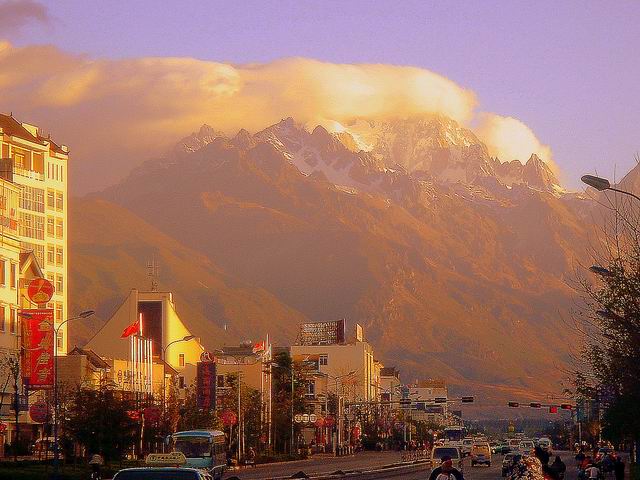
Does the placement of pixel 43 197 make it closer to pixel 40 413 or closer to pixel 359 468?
pixel 359 468

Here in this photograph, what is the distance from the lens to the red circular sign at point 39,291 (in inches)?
3863

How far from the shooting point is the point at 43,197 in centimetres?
14762

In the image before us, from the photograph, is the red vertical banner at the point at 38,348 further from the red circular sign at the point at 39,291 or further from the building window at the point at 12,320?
the red circular sign at the point at 39,291

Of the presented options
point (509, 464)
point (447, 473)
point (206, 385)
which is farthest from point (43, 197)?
point (447, 473)

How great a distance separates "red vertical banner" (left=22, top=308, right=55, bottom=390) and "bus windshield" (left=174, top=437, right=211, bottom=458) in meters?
25.3

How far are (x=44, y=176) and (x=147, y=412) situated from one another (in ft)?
207

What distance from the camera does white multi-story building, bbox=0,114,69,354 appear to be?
140250 millimetres

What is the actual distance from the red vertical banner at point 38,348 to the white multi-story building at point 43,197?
40.0 meters

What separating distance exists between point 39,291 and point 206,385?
Answer: 35.5 metres

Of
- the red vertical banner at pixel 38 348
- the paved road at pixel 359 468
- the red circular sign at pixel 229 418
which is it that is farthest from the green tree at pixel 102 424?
the red circular sign at pixel 229 418

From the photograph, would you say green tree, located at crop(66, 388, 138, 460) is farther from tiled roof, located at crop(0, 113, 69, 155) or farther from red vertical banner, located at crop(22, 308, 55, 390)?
tiled roof, located at crop(0, 113, 69, 155)

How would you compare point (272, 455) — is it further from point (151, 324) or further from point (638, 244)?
point (638, 244)

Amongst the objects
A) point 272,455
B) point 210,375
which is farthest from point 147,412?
point 210,375

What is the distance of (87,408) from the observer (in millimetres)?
80750
